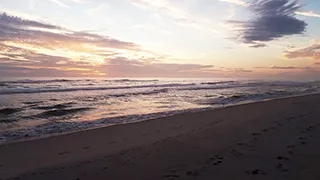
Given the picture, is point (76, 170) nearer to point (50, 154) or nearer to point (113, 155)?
point (113, 155)

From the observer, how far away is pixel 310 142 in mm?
6711

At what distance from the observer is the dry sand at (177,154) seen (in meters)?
5.23

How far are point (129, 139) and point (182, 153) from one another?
274 centimetres

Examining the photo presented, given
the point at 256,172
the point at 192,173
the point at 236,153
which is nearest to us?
the point at 256,172

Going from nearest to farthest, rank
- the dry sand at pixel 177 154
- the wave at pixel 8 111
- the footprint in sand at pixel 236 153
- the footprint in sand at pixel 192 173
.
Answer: the footprint in sand at pixel 192 173 < the dry sand at pixel 177 154 < the footprint in sand at pixel 236 153 < the wave at pixel 8 111

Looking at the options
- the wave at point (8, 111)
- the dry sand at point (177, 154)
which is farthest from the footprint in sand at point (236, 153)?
the wave at point (8, 111)

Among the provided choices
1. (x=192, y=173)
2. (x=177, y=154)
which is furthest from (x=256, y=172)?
(x=177, y=154)

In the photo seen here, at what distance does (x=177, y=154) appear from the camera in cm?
655

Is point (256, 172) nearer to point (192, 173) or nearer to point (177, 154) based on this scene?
point (192, 173)

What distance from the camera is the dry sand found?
5234 millimetres

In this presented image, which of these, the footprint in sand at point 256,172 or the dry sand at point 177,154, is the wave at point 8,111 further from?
the footprint in sand at point 256,172

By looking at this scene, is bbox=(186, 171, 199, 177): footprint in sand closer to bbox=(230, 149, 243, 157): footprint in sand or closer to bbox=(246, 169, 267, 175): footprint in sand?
bbox=(246, 169, 267, 175): footprint in sand

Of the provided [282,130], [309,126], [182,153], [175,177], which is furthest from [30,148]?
[309,126]

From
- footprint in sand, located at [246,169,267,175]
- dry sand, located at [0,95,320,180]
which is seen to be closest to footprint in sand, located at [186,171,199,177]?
dry sand, located at [0,95,320,180]
